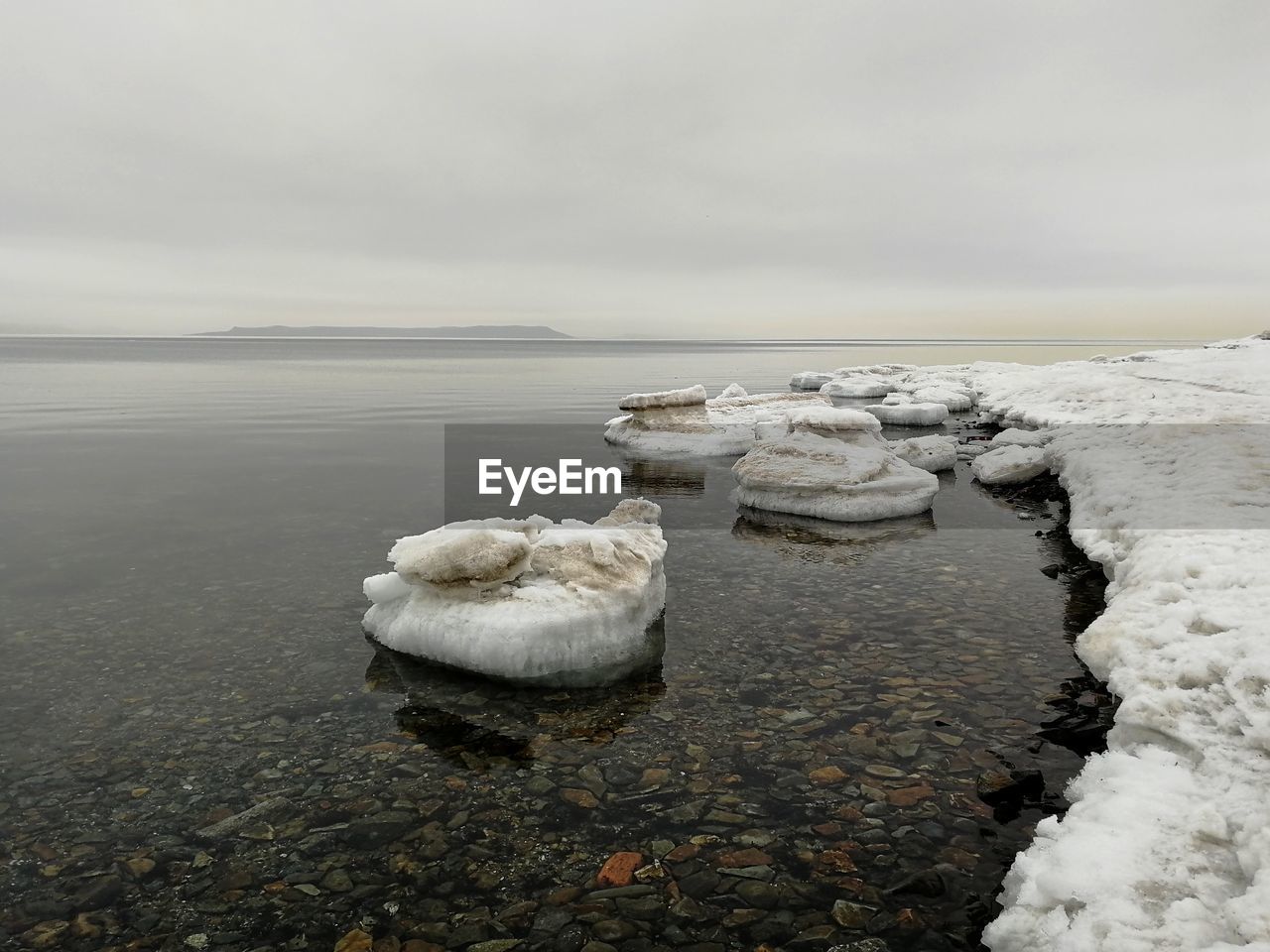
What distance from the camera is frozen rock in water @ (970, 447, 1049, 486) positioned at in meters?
19.7

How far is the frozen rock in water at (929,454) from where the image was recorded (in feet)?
72.5

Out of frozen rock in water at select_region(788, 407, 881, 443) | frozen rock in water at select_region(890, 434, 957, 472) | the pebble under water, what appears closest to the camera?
the pebble under water

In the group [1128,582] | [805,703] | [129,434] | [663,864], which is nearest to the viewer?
[663,864]

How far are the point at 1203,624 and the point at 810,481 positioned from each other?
10145 millimetres

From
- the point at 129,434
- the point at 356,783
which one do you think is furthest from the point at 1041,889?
the point at 129,434

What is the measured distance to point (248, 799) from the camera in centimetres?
587

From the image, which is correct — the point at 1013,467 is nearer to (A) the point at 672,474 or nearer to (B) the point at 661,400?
(A) the point at 672,474

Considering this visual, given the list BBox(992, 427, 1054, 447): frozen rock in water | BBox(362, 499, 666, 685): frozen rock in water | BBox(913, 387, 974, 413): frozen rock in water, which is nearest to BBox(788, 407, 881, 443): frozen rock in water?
BBox(992, 427, 1054, 447): frozen rock in water

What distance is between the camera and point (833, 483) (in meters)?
16.8

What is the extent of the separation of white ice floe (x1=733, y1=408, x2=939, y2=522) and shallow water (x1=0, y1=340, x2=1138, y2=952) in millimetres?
2712

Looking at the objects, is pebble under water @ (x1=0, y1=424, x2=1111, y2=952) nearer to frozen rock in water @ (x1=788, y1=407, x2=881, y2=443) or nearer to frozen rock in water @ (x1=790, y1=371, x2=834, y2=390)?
frozen rock in water @ (x1=788, y1=407, x2=881, y2=443)

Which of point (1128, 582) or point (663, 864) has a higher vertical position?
point (1128, 582)

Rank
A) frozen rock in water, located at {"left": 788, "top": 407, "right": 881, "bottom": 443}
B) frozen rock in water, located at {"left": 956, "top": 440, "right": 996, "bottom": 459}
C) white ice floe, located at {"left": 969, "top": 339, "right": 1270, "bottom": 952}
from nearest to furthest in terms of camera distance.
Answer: white ice floe, located at {"left": 969, "top": 339, "right": 1270, "bottom": 952}, frozen rock in water, located at {"left": 788, "top": 407, "right": 881, "bottom": 443}, frozen rock in water, located at {"left": 956, "top": 440, "right": 996, "bottom": 459}

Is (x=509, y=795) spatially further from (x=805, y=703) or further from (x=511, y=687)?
(x=805, y=703)
